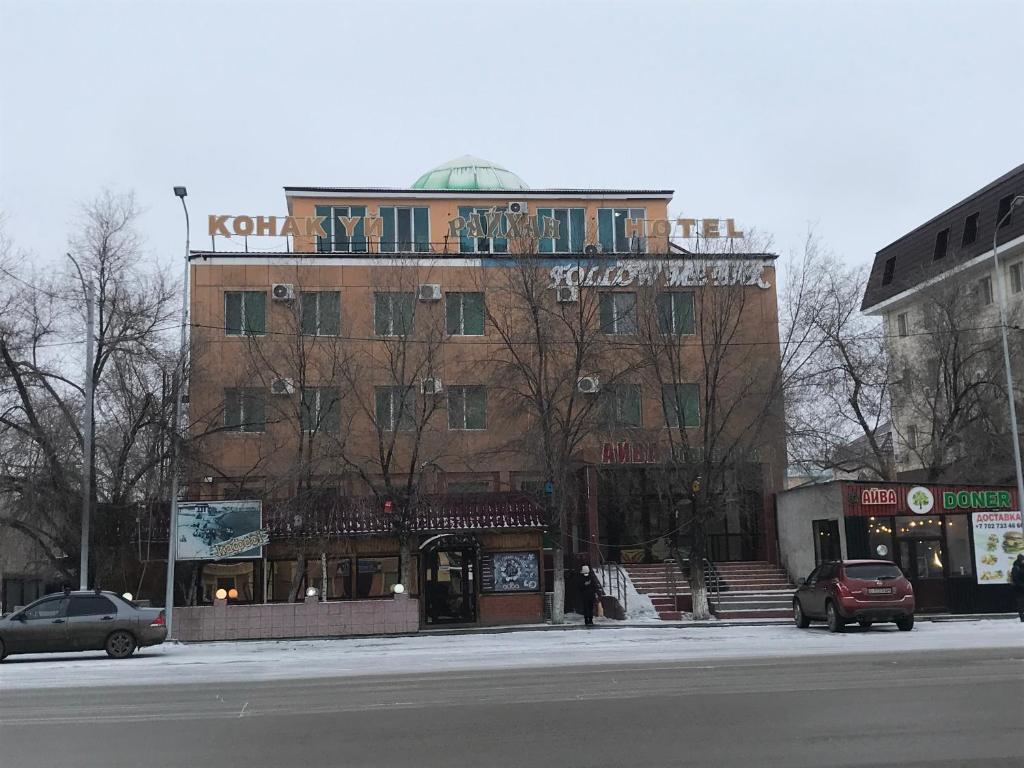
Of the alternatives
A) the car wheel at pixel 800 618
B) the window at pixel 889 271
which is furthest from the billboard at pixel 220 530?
the window at pixel 889 271

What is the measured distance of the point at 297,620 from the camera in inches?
1121

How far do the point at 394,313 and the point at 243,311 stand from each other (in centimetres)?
669

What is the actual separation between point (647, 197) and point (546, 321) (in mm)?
14591

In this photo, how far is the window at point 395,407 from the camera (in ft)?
105

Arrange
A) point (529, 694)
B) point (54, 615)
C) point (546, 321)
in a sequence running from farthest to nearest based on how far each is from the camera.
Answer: point (546, 321) < point (54, 615) < point (529, 694)

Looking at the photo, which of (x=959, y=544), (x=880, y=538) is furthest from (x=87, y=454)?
(x=959, y=544)

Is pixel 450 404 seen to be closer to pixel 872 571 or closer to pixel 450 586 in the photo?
pixel 450 586

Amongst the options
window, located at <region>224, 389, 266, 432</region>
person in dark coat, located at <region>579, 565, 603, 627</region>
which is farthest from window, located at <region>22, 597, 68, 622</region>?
Result: person in dark coat, located at <region>579, 565, 603, 627</region>

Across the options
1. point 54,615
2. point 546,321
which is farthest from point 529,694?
point 546,321

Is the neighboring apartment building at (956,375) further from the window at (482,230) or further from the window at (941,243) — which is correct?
the window at (482,230)

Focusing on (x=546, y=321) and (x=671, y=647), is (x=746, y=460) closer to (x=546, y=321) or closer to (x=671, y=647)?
(x=546, y=321)

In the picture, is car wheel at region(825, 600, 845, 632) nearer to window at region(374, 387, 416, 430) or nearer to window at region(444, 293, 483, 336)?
window at region(374, 387, 416, 430)

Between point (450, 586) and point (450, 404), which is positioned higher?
point (450, 404)

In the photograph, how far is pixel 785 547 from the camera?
3550cm
